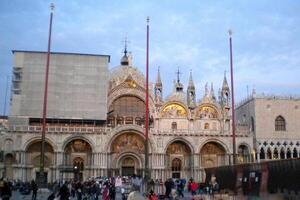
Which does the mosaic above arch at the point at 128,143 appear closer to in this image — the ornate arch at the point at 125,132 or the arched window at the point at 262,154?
the ornate arch at the point at 125,132

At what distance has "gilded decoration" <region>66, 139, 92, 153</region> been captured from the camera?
47188 millimetres

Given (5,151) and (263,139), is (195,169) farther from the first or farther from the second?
(5,151)

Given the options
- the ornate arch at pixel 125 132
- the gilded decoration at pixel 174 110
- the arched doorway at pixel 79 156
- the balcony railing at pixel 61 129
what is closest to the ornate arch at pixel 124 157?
the ornate arch at pixel 125 132

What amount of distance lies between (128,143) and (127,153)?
121 centimetres

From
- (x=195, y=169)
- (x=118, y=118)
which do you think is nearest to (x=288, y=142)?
(x=195, y=169)

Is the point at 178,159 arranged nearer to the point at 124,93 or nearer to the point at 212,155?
the point at 212,155

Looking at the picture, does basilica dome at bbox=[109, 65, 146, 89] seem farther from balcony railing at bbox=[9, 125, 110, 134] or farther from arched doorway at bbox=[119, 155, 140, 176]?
arched doorway at bbox=[119, 155, 140, 176]

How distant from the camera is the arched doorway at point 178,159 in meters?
49.3

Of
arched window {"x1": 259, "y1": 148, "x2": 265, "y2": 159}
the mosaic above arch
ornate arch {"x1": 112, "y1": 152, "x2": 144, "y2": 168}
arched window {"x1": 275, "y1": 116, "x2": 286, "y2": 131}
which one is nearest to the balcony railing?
the mosaic above arch

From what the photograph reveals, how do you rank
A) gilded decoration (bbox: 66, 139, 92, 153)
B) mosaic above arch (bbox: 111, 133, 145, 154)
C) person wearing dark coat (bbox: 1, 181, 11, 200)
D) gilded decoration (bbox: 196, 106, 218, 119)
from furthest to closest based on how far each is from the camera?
gilded decoration (bbox: 196, 106, 218, 119) → mosaic above arch (bbox: 111, 133, 145, 154) → gilded decoration (bbox: 66, 139, 92, 153) → person wearing dark coat (bbox: 1, 181, 11, 200)

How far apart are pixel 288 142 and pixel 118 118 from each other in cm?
2254

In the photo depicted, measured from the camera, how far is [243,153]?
50562mm

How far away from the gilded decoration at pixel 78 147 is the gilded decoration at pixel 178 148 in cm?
998

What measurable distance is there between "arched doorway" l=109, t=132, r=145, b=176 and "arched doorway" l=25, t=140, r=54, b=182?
726cm
